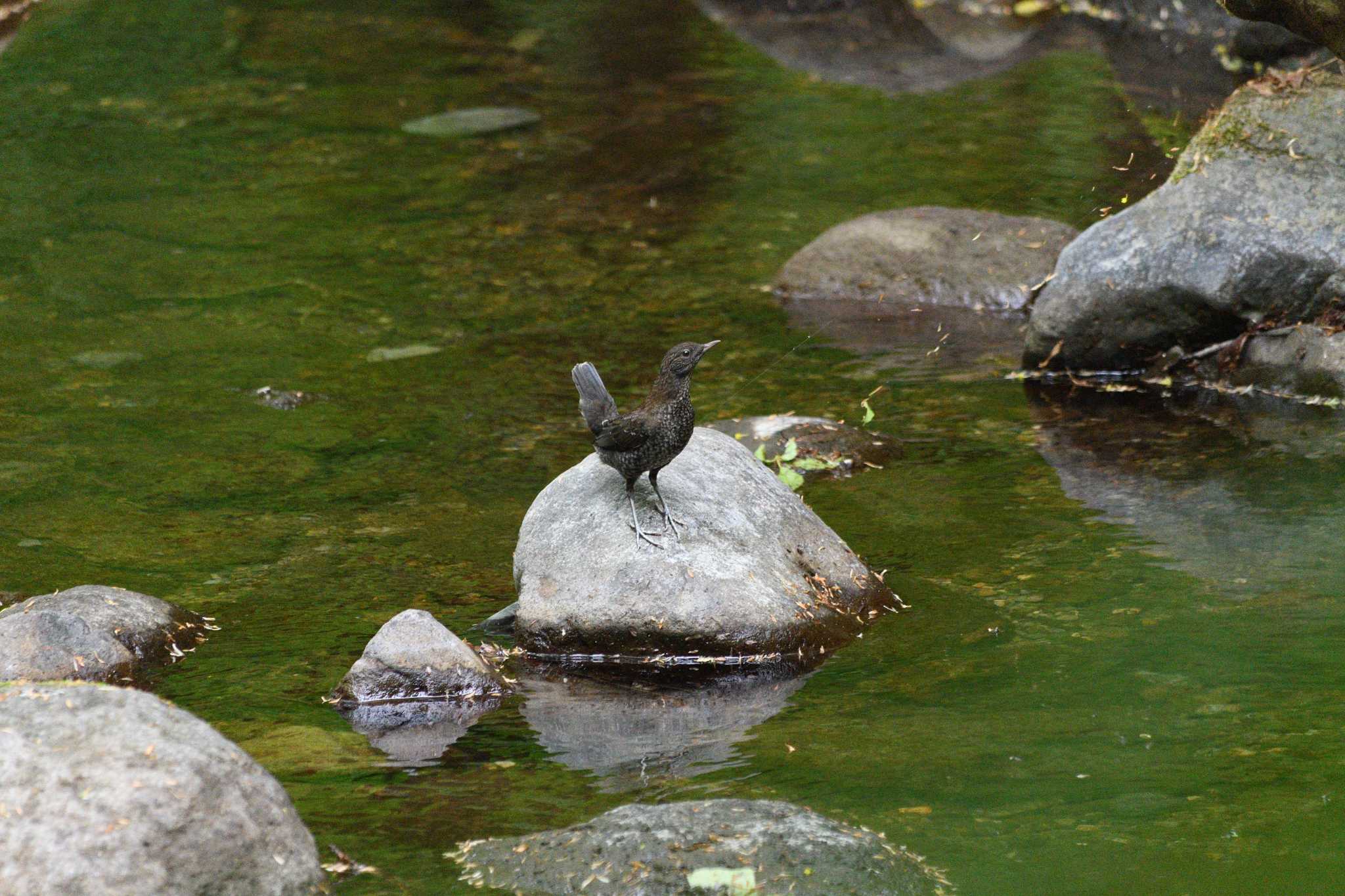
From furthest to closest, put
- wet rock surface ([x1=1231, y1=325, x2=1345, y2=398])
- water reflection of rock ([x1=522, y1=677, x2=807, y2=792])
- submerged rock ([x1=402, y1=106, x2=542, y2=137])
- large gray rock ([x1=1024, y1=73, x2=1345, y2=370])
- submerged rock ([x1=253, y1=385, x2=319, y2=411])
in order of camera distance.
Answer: submerged rock ([x1=402, y1=106, x2=542, y2=137]) < submerged rock ([x1=253, y1=385, x2=319, y2=411]) < large gray rock ([x1=1024, y1=73, x2=1345, y2=370]) < wet rock surface ([x1=1231, y1=325, x2=1345, y2=398]) < water reflection of rock ([x1=522, y1=677, x2=807, y2=792])

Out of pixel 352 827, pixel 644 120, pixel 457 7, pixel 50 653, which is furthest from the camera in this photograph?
pixel 457 7

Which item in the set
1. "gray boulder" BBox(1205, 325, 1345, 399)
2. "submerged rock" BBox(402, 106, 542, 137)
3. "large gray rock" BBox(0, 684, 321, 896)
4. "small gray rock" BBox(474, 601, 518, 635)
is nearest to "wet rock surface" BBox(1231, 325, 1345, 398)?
"gray boulder" BBox(1205, 325, 1345, 399)

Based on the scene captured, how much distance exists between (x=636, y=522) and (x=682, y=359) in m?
0.67

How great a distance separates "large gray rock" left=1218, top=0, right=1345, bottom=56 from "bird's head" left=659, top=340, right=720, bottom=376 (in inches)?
121

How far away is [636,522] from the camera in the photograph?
6.39 metres

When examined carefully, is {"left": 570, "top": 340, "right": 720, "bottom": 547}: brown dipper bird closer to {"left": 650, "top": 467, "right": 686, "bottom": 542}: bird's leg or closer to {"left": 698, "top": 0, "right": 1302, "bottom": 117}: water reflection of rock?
{"left": 650, "top": 467, "right": 686, "bottom": 542}: bird's leg

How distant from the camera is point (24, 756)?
4.15m

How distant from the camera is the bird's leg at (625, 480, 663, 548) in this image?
633cm

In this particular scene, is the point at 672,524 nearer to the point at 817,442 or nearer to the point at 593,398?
the point at 593,398

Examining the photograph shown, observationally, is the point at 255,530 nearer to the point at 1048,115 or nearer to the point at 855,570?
the point at 855,570

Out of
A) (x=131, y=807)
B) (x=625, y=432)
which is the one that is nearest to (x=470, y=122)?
(x=625, y=432)

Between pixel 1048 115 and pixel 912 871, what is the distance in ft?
39.9

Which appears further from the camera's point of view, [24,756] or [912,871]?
[912,871]

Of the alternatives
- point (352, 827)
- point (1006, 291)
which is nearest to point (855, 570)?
point (352, 827)
